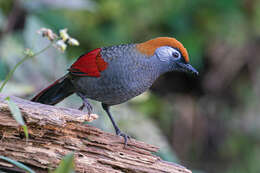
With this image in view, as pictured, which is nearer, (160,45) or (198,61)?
(160,45)

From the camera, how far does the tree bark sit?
9.06 feet

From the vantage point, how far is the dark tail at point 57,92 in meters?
4.10

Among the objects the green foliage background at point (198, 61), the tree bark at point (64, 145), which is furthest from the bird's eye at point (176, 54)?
the green foliage background at point (198, 61)

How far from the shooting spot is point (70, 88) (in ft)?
14.1

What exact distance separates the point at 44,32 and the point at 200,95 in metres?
4.97

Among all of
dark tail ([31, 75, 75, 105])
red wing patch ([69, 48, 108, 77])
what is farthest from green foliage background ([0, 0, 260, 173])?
red wing patch ([69, 48, 108, 77])

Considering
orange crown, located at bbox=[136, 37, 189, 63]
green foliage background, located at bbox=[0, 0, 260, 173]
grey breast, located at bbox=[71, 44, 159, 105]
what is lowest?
green foliage background, located at bbox=[0, 0, 260, 173]

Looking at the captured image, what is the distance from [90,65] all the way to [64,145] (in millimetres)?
1162

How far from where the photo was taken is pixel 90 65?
395 centimetres

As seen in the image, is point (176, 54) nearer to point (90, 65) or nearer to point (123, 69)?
point (123, 69)

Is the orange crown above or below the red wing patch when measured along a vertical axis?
above

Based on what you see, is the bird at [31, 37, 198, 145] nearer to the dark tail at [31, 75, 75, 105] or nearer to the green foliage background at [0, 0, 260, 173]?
the dark tail at [31, 75, 75, 105]

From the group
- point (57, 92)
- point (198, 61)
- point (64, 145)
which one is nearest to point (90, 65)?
point (57, 92)

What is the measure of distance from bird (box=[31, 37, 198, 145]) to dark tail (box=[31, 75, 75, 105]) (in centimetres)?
1
